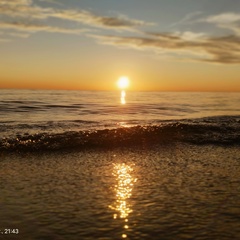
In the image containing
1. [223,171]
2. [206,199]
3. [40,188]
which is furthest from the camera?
[223,171]

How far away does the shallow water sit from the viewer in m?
5.63

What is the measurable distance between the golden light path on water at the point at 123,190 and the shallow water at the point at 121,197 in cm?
2

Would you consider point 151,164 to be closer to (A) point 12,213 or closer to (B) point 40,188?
(B) point 40,188

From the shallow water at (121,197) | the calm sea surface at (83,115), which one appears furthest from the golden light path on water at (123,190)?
the calm sea surface at (83,115)

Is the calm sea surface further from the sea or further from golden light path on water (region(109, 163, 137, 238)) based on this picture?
golden light path on water (region(109, 163, 137, 238))

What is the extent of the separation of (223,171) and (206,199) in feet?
10.3

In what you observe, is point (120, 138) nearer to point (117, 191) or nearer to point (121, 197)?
point (117, 191)

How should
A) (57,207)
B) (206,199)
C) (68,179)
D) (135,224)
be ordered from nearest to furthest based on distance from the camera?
(135,224) → (57,207) → (206,199) → (68,179)

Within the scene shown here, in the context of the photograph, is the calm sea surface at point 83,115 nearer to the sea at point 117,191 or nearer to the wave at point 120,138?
the wave at point 120,138

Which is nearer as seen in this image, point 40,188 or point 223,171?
point 40,188

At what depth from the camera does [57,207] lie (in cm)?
673

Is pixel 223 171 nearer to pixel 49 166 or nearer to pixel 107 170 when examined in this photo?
pixel 107 170

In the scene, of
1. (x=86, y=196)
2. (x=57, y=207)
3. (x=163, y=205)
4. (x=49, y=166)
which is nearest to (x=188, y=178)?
(x=163, y=205)

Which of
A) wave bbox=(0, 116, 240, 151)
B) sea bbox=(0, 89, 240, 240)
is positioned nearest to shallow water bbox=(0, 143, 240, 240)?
sea bbox=(0, 89, 240, 240)
